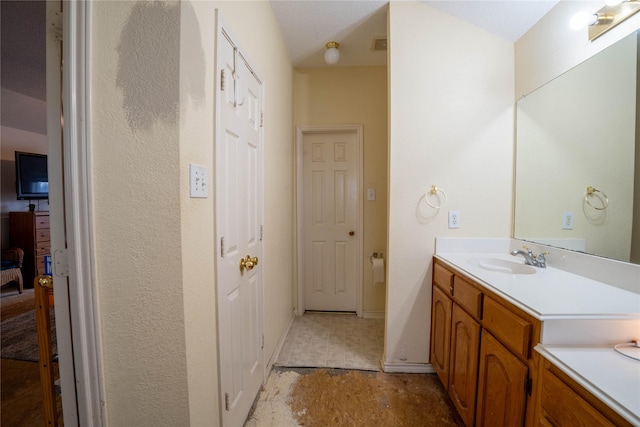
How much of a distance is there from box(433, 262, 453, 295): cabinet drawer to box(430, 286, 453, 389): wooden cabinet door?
0.04 metres

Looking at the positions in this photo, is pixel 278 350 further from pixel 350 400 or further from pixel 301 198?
pixel 301 198

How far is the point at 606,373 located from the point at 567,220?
1.02 m

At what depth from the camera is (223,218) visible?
3.64 feet

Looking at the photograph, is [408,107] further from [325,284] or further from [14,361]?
[14,361]

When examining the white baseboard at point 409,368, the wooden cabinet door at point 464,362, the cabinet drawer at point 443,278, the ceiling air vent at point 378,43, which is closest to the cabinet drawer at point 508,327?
the wooden cabinet door at point 464,362

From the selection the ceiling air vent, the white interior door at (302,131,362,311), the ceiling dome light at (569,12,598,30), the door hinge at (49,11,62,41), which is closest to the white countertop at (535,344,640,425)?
the ceiling dome light at (569,12,598,30)

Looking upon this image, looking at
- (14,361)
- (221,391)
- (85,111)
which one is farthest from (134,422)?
(14,361)

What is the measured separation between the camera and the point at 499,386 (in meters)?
1.02

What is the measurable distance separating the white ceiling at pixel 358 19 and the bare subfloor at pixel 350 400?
249 centimetres

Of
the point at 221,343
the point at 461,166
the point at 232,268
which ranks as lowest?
the point at 221,343

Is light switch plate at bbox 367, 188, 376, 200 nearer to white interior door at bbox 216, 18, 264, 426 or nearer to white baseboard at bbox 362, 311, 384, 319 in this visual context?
white baseboard at bbox 362, 311, 384, 319

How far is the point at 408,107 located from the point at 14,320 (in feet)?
13.9

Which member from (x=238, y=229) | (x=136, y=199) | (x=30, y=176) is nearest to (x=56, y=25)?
(x=136, y=199)

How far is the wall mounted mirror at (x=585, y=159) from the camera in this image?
109cm
